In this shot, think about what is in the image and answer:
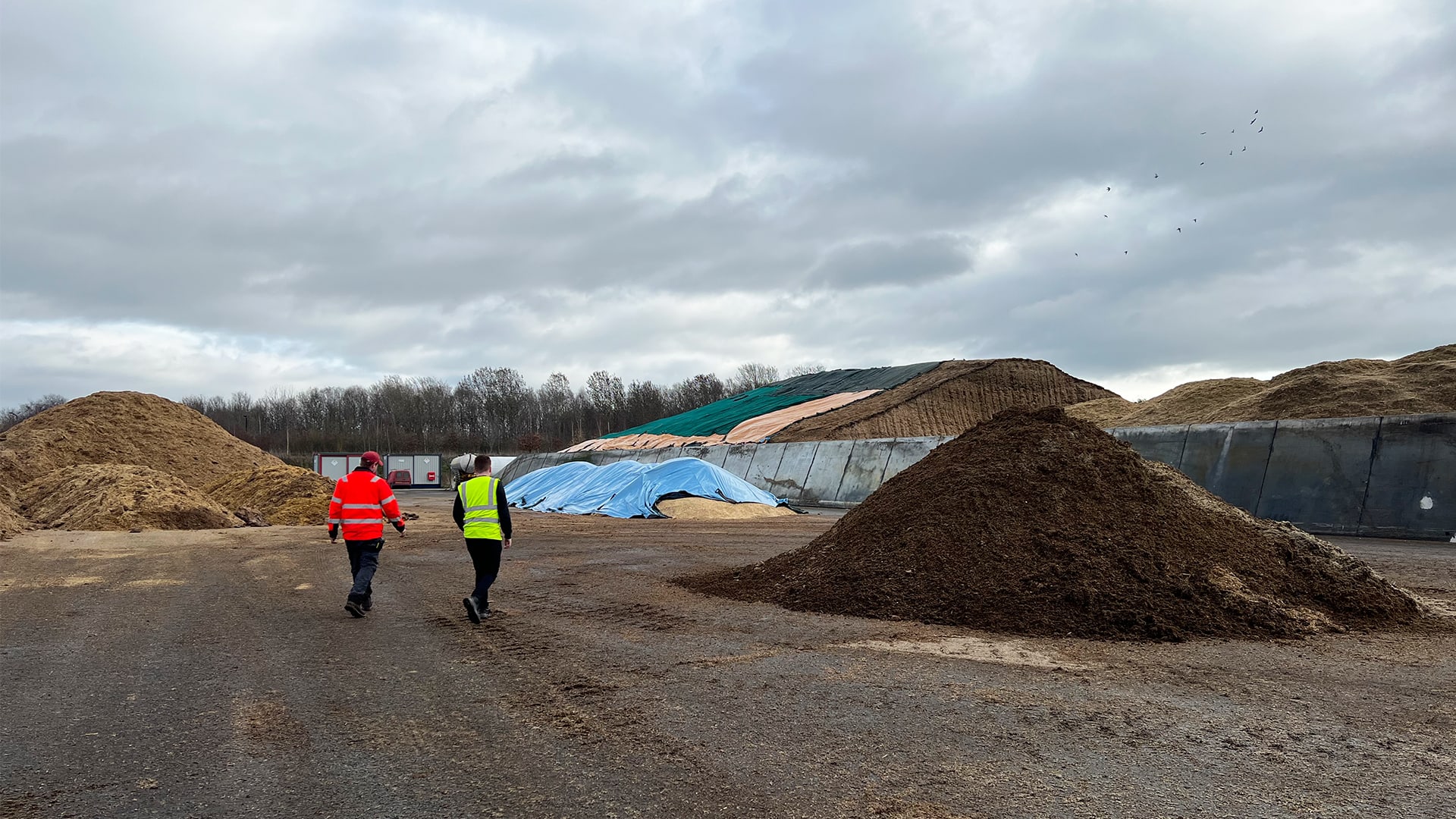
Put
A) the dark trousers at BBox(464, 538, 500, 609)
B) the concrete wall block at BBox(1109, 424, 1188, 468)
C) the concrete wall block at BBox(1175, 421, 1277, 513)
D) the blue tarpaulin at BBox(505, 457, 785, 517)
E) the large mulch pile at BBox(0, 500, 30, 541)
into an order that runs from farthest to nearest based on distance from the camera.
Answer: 1. the blue tarpaulin at BBox(505, 457, 785, 517)
2. the concrete wall block at BBox(1109, 424, 1188, 468)
3. the concrete wall block at BBox(1175, 421, 1277, 513)
4. the large mulch pile at BBox(0, 500, 30, 541)
5. the dark trousers at BBox(464, 538, 500, 609)

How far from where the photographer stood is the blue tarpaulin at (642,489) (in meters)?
27.8

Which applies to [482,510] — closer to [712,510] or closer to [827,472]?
[712,510]

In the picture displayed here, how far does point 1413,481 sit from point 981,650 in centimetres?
1484

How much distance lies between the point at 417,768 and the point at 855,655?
3776mm

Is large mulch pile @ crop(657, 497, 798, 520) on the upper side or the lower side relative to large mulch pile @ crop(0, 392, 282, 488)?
lower

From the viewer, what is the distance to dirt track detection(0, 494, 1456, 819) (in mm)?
4281

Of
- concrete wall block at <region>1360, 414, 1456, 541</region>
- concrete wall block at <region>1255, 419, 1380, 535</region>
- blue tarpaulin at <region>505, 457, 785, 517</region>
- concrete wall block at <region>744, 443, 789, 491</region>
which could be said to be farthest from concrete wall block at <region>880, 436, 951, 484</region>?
concrete wall block at <region>1360, 414, 1456, 541</region>

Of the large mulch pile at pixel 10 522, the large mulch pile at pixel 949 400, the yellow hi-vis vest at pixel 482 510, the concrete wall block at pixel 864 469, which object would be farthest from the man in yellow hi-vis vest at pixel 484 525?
the large mulch pile at pixel 949 400

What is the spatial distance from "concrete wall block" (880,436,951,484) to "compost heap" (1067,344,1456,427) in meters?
4.75

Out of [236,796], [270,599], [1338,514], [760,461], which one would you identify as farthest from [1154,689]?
[760,461]

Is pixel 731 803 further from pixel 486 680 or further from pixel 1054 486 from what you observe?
pixel 1054 486

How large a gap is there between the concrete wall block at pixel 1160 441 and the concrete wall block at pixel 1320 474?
248 centimetres

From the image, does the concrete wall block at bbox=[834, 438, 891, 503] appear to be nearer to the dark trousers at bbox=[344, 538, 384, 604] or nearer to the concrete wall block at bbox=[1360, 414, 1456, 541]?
the concrete wall block at bbox=[1360, 414, 1456, 541]

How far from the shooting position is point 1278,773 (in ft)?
15.0
